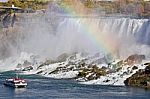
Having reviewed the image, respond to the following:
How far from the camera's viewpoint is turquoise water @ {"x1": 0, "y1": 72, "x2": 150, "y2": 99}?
43812 mm

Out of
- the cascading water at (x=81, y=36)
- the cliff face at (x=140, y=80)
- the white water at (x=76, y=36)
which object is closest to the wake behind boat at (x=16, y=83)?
the cliff face at (x=140, y=80)

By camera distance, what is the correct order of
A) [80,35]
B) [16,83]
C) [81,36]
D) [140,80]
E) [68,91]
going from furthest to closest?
[80,35], [81,36], [16,83], [140,80], [68,91]

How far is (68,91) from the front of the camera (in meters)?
46.2

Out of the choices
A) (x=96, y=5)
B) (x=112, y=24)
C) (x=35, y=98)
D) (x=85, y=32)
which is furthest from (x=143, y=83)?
(x=96, y=5)

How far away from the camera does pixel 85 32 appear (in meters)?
76.0

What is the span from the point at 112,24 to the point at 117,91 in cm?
2593

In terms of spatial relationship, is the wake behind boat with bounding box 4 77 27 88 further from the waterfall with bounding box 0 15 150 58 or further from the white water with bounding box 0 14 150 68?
the waterfall with bounding box 0 15 150 58

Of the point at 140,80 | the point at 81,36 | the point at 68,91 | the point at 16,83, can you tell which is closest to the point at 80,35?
the point at 81,36

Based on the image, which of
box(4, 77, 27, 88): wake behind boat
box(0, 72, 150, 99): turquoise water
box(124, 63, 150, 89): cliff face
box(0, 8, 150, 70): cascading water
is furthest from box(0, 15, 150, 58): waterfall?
box(4, 77, 27, 88): wake behind boat

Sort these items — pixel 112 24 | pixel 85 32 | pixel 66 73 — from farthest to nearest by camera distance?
pixel 85 32 → pixel 112 24 → pixel 66 73

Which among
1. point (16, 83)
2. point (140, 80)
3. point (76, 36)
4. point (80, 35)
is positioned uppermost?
point (80, 35)

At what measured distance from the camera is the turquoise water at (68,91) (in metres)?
43.8

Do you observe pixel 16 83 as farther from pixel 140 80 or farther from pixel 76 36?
pixel 76 36

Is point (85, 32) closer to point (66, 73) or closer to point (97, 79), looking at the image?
point (66, 73)
